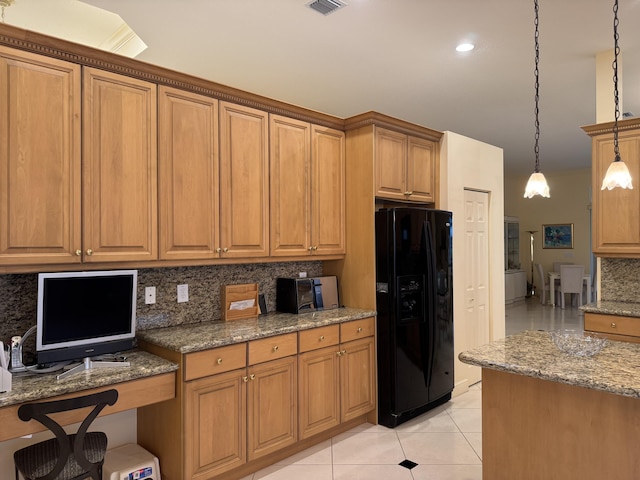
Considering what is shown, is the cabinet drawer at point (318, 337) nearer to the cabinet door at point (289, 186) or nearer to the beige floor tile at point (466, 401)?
the cabinet door at point (289, 186)

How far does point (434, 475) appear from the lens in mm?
2807

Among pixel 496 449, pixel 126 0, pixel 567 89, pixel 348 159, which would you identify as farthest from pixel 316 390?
pixel 567 89

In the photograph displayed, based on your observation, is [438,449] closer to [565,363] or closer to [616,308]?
[565,363]

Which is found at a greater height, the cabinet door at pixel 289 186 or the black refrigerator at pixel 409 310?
the cabinet door at pixel 289 186

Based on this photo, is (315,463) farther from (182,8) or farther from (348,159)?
(182,8)

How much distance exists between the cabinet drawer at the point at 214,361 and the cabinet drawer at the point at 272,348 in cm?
7

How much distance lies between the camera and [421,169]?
13.3 feet

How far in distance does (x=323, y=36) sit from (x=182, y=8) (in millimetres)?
1012

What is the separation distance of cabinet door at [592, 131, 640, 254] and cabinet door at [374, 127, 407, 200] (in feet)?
5.81

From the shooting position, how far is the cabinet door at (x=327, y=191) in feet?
11.6

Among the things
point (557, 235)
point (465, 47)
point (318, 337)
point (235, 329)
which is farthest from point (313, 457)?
point (557, 235)

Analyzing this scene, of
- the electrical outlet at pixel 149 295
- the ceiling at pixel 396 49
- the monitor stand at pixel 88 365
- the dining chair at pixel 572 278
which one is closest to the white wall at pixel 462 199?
the ceiling at pixel 396 49

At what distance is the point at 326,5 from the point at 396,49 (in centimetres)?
88

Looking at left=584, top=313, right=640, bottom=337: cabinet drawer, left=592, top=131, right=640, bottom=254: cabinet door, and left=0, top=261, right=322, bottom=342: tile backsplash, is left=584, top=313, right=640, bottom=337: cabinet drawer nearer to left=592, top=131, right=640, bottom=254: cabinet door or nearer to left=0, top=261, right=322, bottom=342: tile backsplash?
left=592, top=131, right=640, bottom=254: cabinet door
